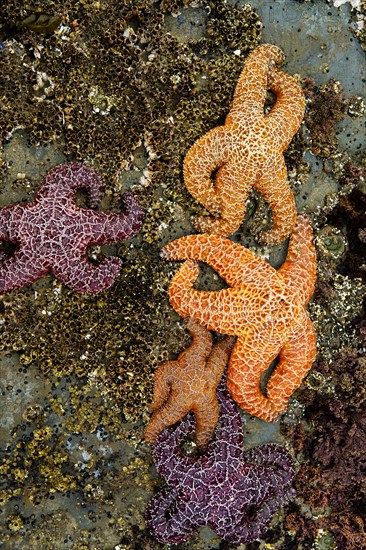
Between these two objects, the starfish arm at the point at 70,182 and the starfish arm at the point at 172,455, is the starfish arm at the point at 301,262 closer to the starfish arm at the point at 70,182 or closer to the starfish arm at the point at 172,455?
the starfish arm at the point at 172,455

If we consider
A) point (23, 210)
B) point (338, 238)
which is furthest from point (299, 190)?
point (23, 210)

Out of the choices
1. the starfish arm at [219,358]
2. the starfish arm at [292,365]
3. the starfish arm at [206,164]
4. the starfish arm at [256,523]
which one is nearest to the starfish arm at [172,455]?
the starfish arm at [219,358]

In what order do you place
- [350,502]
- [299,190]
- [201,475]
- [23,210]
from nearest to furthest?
[23,210], [201,475], [299,190], [350,502]

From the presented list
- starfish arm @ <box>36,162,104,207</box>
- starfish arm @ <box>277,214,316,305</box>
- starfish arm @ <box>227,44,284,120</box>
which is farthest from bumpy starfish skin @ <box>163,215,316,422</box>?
starfish arm @ <box>227,44,284,120</box>

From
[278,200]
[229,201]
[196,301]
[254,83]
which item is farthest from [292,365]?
[254,83]

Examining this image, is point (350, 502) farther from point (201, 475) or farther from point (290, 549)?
point (201, 475)
